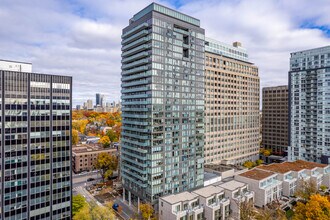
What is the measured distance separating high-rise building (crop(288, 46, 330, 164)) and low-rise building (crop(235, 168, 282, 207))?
4428 centimetres

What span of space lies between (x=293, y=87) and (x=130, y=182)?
334ft

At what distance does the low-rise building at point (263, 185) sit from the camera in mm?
75000

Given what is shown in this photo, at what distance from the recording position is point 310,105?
114250mm

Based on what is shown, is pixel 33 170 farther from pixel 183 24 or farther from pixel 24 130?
pixel 183 24

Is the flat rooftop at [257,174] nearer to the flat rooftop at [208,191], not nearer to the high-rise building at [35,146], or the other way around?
the flat rooftop at [208,191]

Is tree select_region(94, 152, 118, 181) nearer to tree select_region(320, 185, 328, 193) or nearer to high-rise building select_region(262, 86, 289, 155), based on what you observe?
tree select_region(320, 185, 328, 193)

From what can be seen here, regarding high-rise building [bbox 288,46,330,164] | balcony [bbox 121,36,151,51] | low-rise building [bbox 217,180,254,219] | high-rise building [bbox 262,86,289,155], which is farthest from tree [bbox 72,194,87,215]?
high-rise building [bbox 262,86,289,155]

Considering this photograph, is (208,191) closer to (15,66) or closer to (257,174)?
(257,174)

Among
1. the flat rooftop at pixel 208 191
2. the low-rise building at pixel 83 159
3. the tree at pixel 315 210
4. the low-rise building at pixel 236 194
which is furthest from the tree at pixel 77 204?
the tree at pixel 315 210

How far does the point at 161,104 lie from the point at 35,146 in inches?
1481

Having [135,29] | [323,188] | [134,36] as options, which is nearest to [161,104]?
[134,36]

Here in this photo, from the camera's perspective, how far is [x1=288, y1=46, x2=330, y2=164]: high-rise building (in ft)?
356

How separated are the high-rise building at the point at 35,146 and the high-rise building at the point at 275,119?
131 metres

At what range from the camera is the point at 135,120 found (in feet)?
250
